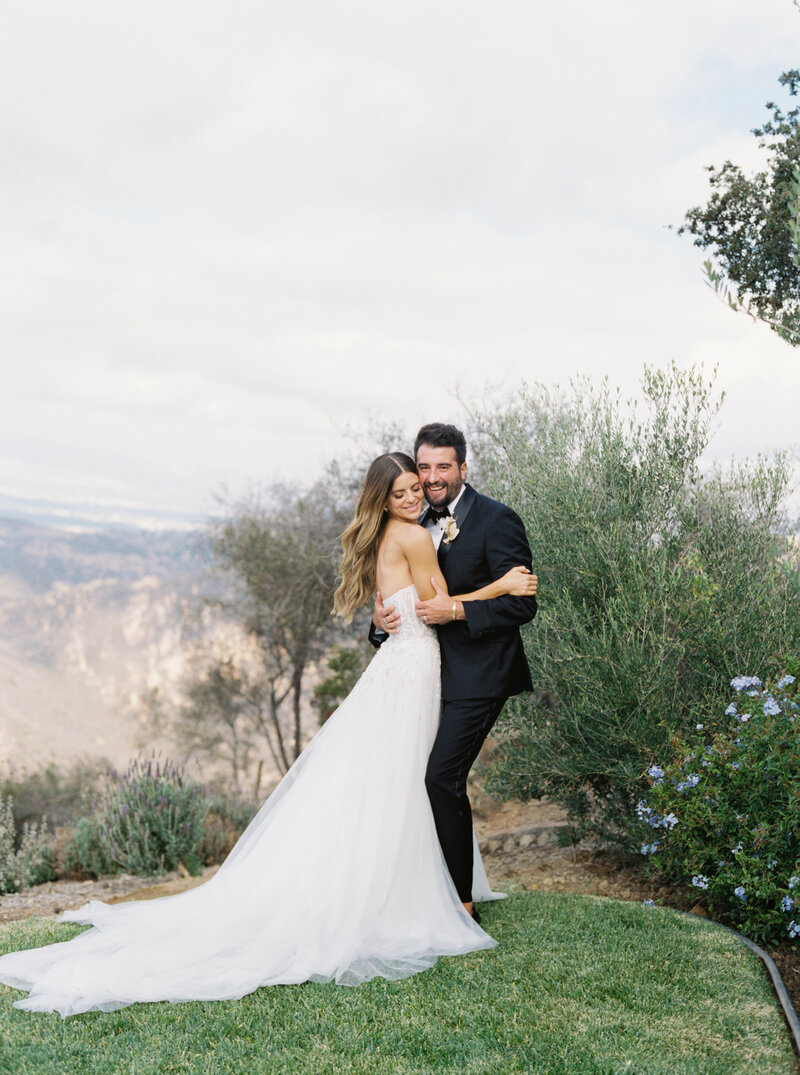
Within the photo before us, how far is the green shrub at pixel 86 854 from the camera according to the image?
327 inches

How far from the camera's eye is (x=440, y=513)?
4.86 m

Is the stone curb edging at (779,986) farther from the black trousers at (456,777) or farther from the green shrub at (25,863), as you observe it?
the green shrub at (25,863)

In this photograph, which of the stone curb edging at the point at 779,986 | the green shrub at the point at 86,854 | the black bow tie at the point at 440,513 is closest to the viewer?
the stone curb edging at the point at 779,986

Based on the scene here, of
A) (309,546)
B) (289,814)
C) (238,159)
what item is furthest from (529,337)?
(289,814)

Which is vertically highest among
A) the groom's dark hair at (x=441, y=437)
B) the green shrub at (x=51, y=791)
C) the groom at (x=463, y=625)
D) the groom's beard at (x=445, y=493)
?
the groom's dark hair at (x=441, y=437)

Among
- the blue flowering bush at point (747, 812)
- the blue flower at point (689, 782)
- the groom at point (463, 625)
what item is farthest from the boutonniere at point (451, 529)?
the blue flower at point (689, 782)

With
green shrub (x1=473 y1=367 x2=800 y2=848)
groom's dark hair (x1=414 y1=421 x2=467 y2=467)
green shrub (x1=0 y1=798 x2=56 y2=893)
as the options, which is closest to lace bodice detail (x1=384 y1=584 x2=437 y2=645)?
groom's dark hair (x1=414 y1=421 x2=467 y2=467)

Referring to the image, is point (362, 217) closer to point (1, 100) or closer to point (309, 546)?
point (309, 546)

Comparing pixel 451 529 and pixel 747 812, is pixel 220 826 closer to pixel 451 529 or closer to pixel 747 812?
pixel 451 529

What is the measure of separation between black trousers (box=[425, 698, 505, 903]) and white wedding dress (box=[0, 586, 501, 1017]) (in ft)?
0.20

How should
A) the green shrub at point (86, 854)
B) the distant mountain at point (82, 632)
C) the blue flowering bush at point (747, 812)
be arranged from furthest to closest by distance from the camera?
the distant mountain at point (82, 632), the green shrub at point (86, 854), the blue flowering bush at point (747, 812)

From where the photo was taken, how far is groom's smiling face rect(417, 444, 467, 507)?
4707 millimetres

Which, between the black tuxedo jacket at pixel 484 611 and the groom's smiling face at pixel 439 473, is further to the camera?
the groom's smiling face at pixel 439 473

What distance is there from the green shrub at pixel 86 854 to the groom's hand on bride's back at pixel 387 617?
16.7 feet
